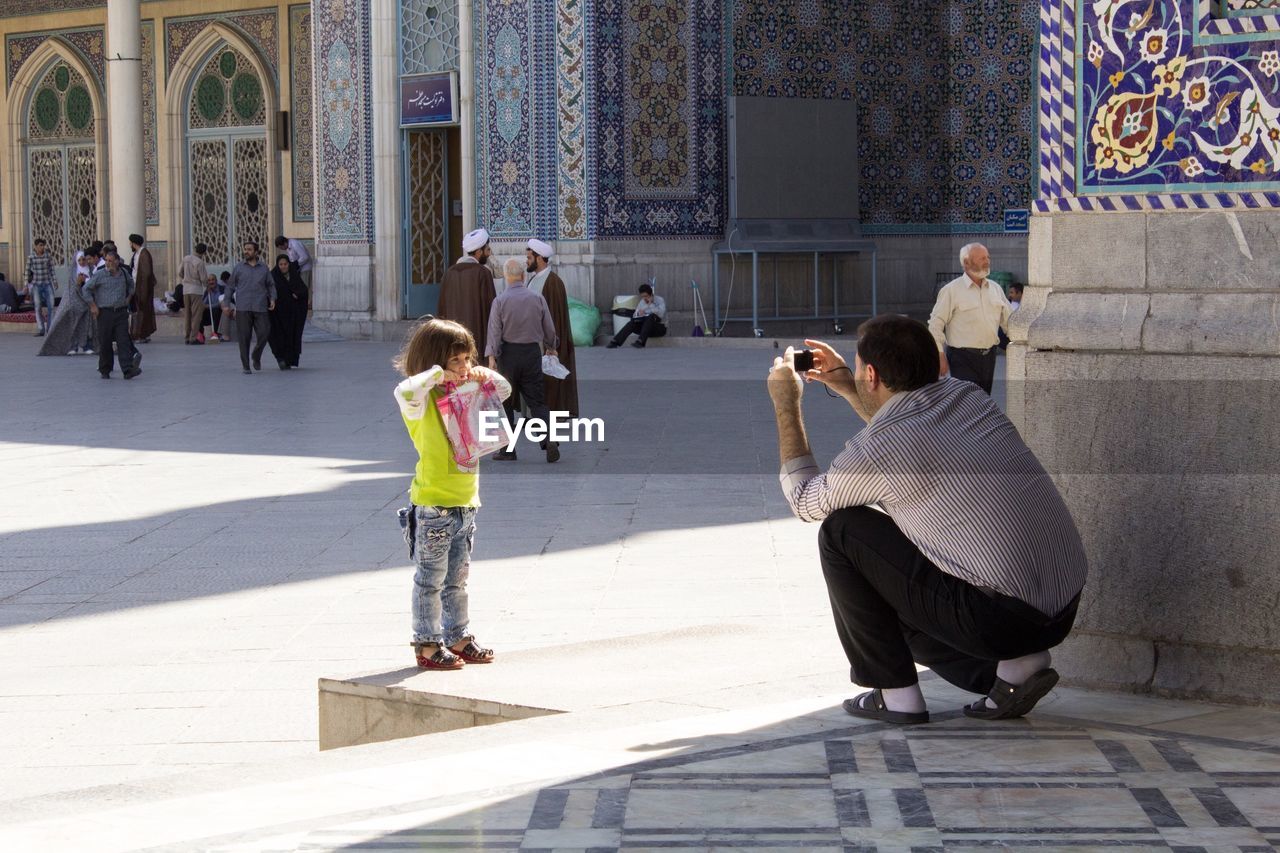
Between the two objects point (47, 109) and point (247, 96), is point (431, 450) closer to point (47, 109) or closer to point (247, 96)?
point (247, 96)

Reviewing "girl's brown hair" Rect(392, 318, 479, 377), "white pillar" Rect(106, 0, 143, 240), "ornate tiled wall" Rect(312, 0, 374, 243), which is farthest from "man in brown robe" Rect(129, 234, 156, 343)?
"girl's brown hair" Rect(392, 318, 479, 377)

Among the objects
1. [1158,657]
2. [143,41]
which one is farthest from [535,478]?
[143,41]

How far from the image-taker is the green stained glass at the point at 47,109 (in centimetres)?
2908

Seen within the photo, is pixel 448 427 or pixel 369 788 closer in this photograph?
pixel 369 788

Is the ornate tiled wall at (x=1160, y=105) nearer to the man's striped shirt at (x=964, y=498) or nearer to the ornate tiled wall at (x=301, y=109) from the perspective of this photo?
the man's striped shirt at (x=964, y=498)

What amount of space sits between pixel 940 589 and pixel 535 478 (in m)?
6.08

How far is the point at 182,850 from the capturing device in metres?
3.26

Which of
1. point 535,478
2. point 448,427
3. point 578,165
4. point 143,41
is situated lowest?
point 535,478

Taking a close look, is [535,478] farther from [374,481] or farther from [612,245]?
[612,245]

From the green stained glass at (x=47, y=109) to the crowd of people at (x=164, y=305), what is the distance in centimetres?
422

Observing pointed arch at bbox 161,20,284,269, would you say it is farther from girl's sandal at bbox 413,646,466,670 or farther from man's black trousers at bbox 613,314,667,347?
girl's sandal at bbox 413,646,466,670

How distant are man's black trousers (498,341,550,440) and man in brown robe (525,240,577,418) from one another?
0.32 meters

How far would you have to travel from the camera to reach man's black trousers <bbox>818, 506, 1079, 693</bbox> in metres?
4.04

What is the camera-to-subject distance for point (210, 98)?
26656 millimetres
